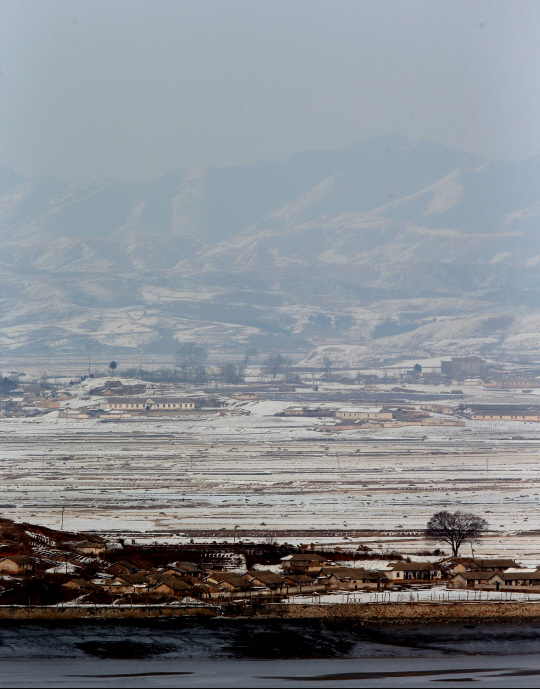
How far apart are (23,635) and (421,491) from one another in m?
12.0

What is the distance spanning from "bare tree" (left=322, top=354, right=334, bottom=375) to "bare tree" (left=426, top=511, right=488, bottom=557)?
137ft

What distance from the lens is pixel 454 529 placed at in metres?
14.5

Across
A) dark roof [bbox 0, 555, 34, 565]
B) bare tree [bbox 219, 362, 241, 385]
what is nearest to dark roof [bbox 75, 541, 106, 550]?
dark roof [bbox 0, 555, 34, 565]

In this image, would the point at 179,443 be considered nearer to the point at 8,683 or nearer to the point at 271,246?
the point at 8,683

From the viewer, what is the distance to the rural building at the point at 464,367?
54.6m

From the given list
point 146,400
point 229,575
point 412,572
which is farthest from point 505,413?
point 229,575

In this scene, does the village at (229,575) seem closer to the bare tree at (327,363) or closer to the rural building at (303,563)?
the rural building at (303,563)

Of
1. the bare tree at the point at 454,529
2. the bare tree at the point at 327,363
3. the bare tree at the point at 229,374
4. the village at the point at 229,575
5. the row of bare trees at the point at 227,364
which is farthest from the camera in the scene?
the bare tree at the point at 327,363

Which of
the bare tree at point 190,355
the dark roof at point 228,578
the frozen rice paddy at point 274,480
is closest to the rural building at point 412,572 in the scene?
the frozen rice paddy at point 274,480

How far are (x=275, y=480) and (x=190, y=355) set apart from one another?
4359 centimetres

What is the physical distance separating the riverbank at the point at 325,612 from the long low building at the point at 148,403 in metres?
31.1

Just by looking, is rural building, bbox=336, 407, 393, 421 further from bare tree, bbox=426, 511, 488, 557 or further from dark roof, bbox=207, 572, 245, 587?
dark roof, bbox=207, 572, 245, 587

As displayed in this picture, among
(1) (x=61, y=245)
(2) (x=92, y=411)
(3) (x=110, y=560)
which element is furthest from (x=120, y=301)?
(3) (x=110, y=560)

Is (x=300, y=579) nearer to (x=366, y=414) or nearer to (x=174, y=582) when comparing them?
(x=174, y=582)
